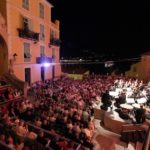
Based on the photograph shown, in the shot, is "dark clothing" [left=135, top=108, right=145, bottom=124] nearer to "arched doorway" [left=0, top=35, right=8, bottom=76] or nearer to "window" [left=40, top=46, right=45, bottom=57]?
"arched doorway" [left=0, top=35, right=8, bottom=76]

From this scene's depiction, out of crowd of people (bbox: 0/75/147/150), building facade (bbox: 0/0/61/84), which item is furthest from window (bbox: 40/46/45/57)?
crowd of people (bbox: 0/75/147/150)

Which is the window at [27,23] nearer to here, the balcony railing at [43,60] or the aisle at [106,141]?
the balcony railing at [43,60]

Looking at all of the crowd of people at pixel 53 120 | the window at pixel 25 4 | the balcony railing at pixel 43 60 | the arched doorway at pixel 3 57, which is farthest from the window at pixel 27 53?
the crowd of people at pixel 53 120

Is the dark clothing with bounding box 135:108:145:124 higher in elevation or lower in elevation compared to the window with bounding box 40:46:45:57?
lower

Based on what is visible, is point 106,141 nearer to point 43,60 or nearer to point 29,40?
point 29,40

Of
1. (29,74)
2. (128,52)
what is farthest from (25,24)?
(128,52)

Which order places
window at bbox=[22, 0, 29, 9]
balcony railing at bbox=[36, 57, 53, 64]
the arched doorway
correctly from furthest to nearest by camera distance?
1. balcony railing at bbox=[36, 57, 53, 64]
2. window at bbox=[22, 0, 29, 9]
3. the arched doorway

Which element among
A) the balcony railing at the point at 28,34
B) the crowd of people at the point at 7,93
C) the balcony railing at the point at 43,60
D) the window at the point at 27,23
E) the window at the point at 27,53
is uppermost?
the window at the point at 27,23

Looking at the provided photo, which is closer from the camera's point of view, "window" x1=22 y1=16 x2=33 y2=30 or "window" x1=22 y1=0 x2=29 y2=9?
"window" x1=22 y1=0 x2=29 y2=9

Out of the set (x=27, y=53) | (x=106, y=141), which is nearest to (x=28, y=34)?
(x=27, y=53)

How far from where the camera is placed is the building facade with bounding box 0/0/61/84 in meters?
15.7

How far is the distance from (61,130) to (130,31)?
32.9 m

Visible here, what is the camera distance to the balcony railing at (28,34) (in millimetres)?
16880

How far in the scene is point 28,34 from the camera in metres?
17.7
